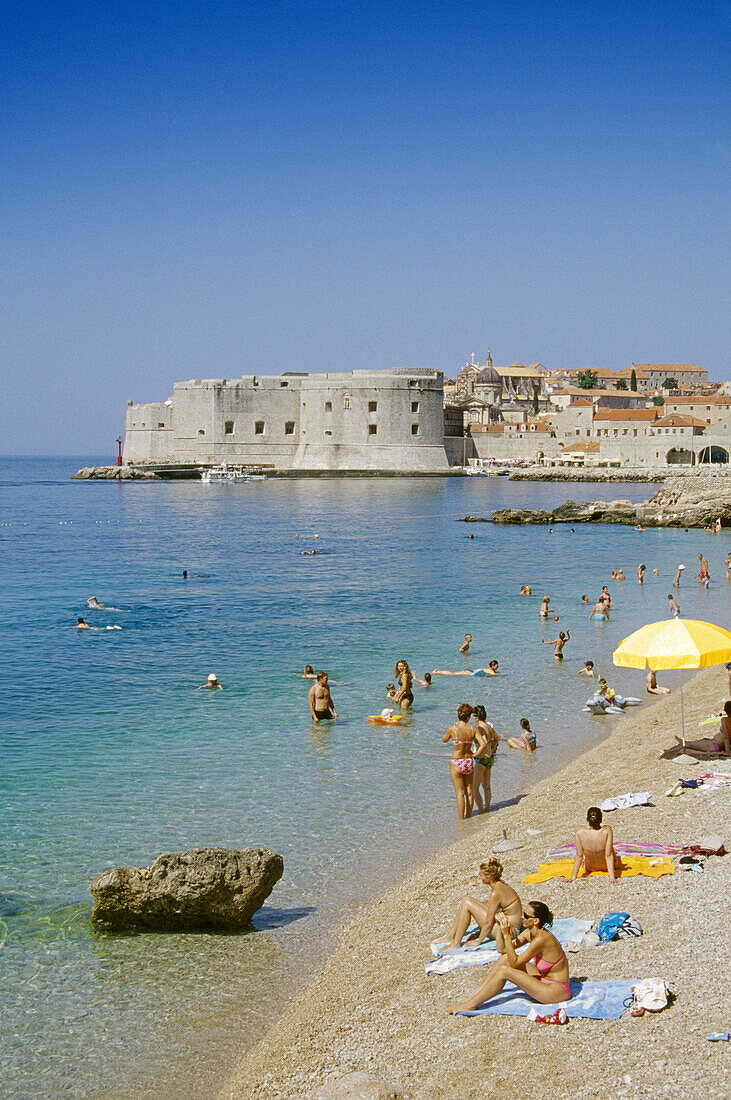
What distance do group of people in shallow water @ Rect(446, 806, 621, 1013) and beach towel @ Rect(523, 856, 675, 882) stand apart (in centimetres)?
3

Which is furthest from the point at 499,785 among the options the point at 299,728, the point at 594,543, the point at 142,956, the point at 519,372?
the point at 519,372

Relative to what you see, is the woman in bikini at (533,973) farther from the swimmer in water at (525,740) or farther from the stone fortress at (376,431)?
the stone fortress at (376,431)

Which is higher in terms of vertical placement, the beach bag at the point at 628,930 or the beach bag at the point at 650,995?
the beach bag at the point at 650,995

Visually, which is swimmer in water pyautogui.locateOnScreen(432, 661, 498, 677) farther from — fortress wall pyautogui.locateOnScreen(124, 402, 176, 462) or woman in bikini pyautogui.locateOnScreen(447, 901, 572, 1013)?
fortress wall pyautogui.locateOnScreen(124, 402, 176, 462)

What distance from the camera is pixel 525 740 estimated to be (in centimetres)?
873

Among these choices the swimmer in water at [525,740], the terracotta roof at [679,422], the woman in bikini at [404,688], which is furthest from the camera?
the terracotta roof at [679,422]

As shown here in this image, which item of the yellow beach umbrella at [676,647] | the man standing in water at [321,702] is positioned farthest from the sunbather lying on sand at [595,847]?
the man standing in water at [321,702]

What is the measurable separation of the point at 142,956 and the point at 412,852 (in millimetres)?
1925

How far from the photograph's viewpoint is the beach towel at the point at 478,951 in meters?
4.31

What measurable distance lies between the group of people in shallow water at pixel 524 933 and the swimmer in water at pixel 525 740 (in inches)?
142

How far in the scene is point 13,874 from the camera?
6.05 m

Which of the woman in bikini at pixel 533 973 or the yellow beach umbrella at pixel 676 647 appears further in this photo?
the yellow beach umbrella at pixel 676 647

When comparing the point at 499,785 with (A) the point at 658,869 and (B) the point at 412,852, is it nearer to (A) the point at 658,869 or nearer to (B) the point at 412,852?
(B) the point at 412,852

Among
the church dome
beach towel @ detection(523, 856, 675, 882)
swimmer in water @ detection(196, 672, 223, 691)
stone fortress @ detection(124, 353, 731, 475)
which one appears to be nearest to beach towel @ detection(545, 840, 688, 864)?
beach towel @ detection(523, 856, 675, 882)
